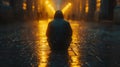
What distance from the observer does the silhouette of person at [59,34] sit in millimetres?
9570

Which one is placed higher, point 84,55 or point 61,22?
point 61,22

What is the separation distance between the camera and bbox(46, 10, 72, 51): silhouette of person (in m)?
9.57

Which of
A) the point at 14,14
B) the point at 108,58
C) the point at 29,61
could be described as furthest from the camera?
the point at 14,14

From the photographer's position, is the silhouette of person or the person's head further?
the person's head

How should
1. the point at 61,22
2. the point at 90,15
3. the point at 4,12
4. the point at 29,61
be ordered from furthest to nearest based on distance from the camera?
the point at 90,15 → the point at 4,12 → the point at 61,22 → the point at 29,61

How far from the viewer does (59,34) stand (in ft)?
31.7

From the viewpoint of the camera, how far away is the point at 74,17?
6334 centimetres

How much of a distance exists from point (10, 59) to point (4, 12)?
21.2 metres

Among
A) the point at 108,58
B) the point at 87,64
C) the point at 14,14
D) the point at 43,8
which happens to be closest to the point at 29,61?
the point at 87,64

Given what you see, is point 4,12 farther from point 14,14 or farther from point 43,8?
point 43,8

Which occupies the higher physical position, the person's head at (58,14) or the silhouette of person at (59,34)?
the person's head at (58,14)

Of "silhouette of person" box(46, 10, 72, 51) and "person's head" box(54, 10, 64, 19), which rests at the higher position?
"person's head" box(54, 10, 64, 19)

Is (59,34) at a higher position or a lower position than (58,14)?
lower

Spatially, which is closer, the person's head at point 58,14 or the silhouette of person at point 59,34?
the silhouette of person at point 59,34
